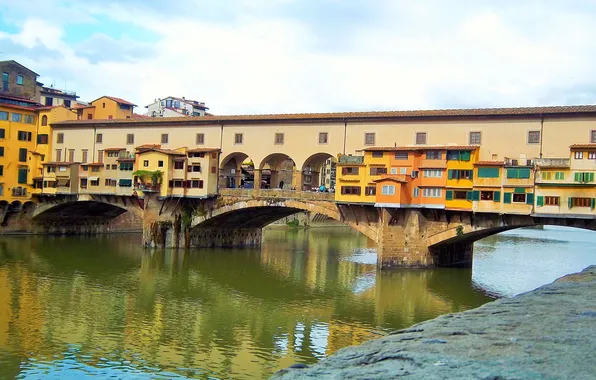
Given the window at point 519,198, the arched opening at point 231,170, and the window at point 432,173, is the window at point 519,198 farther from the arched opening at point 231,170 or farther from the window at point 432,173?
the arched opening at point 231,170

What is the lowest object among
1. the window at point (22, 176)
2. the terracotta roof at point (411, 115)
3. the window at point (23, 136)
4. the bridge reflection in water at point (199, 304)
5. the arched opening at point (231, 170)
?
the bridge reflection in water at point (199, 304)

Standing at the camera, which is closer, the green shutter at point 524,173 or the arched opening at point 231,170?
the green shutter at point 524,173

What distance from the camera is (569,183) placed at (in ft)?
102

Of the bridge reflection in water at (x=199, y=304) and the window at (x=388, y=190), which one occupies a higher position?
the window at (x=388, y=190)

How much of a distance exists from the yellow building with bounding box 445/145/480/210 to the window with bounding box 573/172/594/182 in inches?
202

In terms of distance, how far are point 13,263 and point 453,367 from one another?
3258 centimetres

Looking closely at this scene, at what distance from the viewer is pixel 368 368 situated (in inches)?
313

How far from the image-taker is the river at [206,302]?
1747 centimetres

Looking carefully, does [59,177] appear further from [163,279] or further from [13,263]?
[163,279]

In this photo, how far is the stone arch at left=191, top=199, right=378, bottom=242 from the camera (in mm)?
38469

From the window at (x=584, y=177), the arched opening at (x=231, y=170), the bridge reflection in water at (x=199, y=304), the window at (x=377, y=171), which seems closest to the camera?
the bridge reflection in water at (x=199, y=304)

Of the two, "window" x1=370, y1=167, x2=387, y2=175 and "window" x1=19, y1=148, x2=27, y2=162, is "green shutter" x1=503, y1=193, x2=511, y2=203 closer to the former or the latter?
"window" x1=370, y1=167, x2=387, y2=175

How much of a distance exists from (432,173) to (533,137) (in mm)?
5707

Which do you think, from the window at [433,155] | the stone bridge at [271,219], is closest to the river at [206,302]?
the stone bridge at [271,219]
